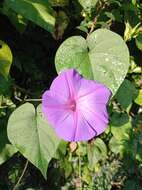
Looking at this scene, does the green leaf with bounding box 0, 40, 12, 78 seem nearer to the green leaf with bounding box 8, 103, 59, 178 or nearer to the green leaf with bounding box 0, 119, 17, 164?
the green leaf with bounding box 8, 103, 59, 178

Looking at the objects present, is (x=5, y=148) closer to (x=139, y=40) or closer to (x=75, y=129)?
(x=75, y=129)

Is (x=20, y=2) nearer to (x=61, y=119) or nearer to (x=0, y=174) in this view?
(x=61, y=119)

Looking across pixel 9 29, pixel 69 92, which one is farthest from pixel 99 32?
pixel 9 29

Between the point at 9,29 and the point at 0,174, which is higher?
the point at 9,29

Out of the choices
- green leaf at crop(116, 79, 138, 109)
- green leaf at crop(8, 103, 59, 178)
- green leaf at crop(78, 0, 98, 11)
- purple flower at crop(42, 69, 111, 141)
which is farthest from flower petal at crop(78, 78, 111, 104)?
green leaf at crop(78, 0, 98, 11)

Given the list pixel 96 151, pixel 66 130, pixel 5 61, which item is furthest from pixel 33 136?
pixel 96 151
